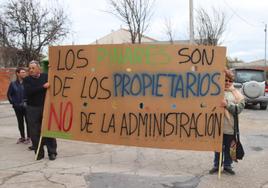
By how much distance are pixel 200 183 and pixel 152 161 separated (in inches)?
59.5

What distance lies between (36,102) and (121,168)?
1914 millimetres

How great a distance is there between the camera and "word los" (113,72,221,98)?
6965 mm

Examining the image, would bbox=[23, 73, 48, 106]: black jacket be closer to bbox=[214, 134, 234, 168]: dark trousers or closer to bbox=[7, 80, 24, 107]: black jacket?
bbox=[7, 80, 24, 107]: black jacket

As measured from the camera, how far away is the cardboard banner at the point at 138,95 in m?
6.98

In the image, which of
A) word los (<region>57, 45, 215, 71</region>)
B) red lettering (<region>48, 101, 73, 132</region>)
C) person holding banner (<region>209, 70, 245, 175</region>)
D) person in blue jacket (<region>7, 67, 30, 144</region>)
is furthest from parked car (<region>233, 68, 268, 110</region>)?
red lettering (<region>48, 101, 73, 132</region>)

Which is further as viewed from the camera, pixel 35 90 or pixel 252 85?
pixel 252 85

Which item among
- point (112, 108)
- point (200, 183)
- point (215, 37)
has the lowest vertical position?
point (200, 183)

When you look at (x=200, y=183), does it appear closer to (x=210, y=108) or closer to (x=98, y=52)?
(x=210, y=108)

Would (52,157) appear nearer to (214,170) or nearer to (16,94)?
(16,94)

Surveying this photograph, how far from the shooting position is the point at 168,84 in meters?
7.16

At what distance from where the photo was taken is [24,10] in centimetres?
3288

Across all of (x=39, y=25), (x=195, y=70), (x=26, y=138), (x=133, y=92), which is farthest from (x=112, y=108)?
(x=39, y=25)

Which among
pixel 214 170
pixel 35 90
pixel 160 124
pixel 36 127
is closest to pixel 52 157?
pixel 36 127

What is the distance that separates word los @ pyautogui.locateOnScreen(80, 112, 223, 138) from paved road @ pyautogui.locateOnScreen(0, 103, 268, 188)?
A: 1.92ft
